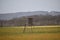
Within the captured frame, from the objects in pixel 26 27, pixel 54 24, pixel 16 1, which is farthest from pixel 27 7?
pixel 54 24

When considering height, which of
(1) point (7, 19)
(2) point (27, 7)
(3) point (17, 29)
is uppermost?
A: (2) point (27, 7)

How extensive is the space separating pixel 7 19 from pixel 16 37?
230 millimetres

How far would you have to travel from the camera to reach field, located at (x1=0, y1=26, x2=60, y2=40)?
1.05 metres

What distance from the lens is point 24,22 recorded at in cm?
106

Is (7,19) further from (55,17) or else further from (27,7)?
(55,17)

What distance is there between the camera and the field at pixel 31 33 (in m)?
1.05

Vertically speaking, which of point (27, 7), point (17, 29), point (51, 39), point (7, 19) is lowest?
point (51, 39)

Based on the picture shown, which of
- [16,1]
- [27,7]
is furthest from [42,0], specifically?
[16,1]

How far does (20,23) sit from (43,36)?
11.7 inches

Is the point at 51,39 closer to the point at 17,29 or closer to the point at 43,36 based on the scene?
the point at 43,36

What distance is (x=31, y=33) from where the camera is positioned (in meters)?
1.06

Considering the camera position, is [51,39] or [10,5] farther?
[10,5]

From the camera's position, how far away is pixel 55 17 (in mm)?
1060

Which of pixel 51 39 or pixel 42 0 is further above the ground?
pixel 42 0
